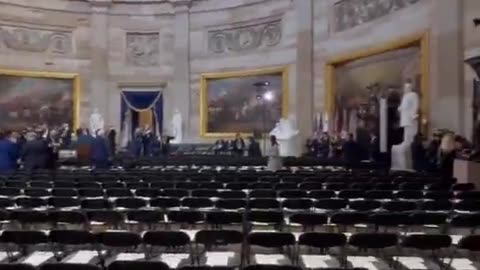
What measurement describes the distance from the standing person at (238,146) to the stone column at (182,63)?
16.1ft

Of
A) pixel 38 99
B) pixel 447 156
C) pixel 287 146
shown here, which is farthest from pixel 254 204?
pixel 38 99

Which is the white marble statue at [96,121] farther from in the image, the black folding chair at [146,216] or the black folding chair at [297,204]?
the black folding chair at [146,216]

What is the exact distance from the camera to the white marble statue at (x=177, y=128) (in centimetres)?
3416

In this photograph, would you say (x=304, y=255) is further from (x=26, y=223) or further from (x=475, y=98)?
(x=475, y=98)

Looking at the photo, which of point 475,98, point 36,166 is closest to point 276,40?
point 475,98

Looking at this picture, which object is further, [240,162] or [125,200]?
[240,162]

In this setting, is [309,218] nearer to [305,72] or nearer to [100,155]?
[100,155]

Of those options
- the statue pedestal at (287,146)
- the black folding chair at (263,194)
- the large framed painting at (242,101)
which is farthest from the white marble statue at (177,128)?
the black folding chair at (263,194)

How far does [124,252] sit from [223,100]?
25459mm

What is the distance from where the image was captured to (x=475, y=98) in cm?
1806

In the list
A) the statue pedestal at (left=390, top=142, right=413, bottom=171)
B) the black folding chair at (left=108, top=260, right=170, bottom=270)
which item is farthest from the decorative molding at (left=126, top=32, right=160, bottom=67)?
the black folding chair at (left=108, top=260, right=170, bottom=270)

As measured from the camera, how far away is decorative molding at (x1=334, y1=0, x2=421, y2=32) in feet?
79.3

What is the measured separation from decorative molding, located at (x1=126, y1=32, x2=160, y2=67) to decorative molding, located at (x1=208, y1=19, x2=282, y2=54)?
335 centimetres

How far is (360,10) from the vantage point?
2659 cm
